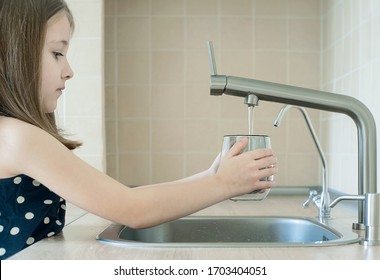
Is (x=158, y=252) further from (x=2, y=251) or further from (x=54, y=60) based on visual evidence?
(x=54, y=60)

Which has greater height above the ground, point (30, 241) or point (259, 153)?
point (259, 153)

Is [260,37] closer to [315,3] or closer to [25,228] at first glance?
[315,3]

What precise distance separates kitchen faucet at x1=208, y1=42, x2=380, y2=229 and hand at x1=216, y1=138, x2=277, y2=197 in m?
0.09

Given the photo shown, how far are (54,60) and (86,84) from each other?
0.74 m

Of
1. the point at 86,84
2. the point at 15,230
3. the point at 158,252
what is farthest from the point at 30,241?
the point at 86,84

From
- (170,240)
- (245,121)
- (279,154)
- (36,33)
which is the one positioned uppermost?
(36,33)

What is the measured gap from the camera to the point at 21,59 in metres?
0.95

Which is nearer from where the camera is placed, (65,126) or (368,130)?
(368,130)

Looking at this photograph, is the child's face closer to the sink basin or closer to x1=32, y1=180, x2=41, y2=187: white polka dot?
x1=32, y1=180, x2=41, y2=187: white polka dot

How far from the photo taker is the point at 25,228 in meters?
0.93

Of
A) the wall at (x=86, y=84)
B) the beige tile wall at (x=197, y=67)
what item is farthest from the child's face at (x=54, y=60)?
the beige tile wall at (x=197, y=67)

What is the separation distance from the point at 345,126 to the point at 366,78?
0.75 feet
